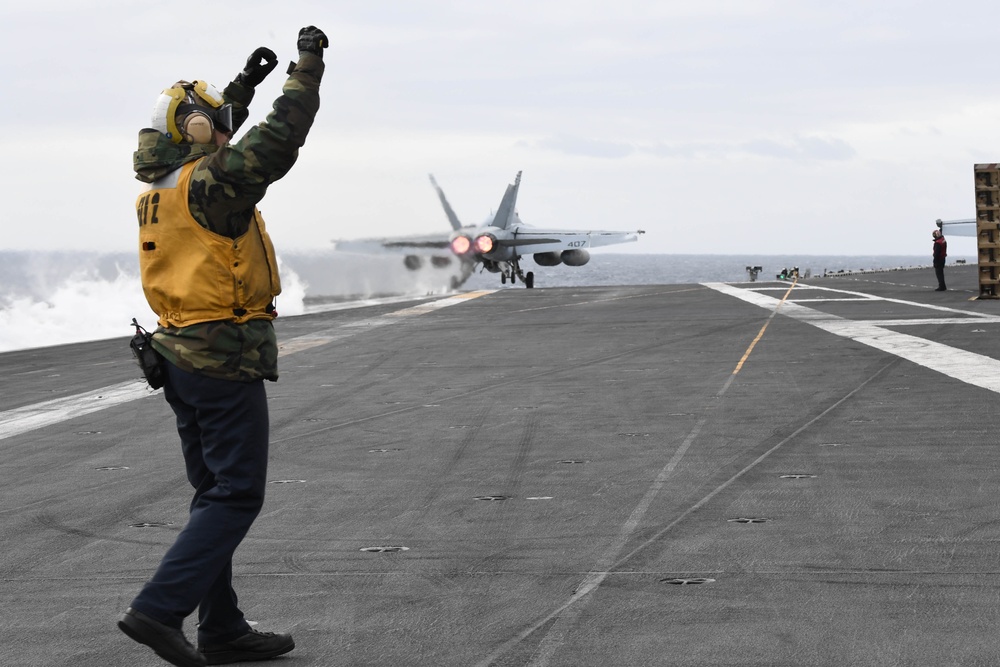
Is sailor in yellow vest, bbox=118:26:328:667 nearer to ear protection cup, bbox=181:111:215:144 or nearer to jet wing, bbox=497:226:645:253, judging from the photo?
ear protection cup, bbox=181:111:215:144

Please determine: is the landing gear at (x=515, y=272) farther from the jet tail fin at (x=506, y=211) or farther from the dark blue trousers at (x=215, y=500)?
the dark blue trousers at (x=215, y=500)

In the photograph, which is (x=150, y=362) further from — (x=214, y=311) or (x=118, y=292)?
(x=118, y=292)

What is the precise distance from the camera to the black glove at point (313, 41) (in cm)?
407

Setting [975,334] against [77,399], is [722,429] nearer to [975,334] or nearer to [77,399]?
[77,399]

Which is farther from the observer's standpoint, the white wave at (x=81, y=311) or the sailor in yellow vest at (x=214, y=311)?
the white wave at (x=81, y=311)

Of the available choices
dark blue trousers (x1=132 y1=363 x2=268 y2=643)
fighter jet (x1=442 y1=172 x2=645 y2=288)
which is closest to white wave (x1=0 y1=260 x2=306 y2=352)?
fighter jet (x1=442 y1=172 x2=645 y2=288)

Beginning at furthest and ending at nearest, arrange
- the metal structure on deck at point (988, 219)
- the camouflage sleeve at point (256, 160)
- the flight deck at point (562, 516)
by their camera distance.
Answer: the metal structure on deck at point (988, 219) < the flight deck at point (562, 516) < the camouflage sleeve at point (256, 160)

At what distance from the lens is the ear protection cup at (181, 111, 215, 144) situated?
4270 mm

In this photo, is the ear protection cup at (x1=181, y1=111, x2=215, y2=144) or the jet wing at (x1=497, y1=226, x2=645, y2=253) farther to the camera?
the jet wing at (x1=497, y1=226, x2=645, y2=253)

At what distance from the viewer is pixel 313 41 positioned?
4074mm

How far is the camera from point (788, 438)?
8539 millimetres

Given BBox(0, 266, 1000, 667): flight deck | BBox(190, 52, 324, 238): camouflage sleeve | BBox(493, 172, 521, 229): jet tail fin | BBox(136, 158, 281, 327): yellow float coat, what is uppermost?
BBox(493, 172, 521, 229): jet tail fin

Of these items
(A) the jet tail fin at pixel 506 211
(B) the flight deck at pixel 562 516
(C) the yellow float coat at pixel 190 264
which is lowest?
(B) the flight deck at pixel 562 516

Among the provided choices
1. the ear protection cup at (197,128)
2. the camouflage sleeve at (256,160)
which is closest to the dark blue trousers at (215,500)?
the camouflage sleeve at (256,160)
